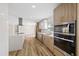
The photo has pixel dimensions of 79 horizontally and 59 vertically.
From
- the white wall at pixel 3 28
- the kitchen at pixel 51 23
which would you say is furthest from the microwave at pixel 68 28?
the white wall at pixel 3 28

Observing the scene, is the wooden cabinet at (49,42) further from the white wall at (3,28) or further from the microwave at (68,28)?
the white wall at (3,28)

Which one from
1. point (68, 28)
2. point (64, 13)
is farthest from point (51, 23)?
point (68, 28)

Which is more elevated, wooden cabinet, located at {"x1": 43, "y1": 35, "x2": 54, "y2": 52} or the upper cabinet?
the upper cabinet

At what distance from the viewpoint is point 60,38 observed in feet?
6.87

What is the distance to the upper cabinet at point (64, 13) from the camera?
169cm

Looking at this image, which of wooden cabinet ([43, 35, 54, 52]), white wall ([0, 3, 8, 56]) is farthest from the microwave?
white wall ([0, 3, 8, 56])

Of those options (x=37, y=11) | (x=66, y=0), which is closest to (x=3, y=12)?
(x=37, y=11)

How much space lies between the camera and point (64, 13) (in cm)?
202

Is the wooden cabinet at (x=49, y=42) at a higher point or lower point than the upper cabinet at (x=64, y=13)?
lower

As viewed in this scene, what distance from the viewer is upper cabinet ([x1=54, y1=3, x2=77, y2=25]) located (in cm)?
169

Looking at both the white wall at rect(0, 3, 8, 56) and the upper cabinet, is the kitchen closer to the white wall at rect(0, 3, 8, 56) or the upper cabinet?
the upper cabinet

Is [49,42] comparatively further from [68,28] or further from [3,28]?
[3,28]

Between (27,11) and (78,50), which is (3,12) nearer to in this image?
(27,11)

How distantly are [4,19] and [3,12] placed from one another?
13 centimetres
